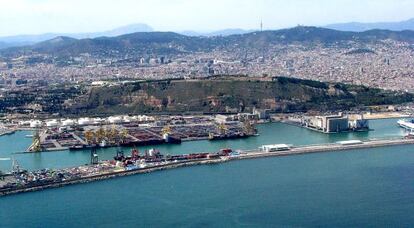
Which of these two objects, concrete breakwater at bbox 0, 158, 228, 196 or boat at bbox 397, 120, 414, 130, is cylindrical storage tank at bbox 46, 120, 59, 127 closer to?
concrete breakwater at bbox 0, 158, 228, 196

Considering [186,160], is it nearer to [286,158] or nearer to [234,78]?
[286,158]

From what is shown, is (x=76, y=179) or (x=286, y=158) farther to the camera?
(x=286, y=158)

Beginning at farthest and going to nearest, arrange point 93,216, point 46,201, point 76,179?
point 76,179 < point 46,201 < point 93,216

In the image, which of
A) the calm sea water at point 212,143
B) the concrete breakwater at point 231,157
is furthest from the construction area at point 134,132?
the concrete breakwater at point 231,157

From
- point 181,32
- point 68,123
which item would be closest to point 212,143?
point 68,123

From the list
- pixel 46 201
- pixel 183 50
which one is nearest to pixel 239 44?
pixel 183 50

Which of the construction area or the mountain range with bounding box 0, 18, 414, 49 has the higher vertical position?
the mountain range with bounding box 0, 18, 414, 49

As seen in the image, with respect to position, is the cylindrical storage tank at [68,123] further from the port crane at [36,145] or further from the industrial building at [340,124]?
the industrial building at [340,124]

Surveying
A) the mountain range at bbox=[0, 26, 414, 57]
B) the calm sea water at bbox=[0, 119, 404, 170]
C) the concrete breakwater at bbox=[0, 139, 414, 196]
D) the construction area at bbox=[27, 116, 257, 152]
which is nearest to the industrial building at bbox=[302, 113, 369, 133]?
the calm sea water at bbox=[0, 119, 404, 170]
